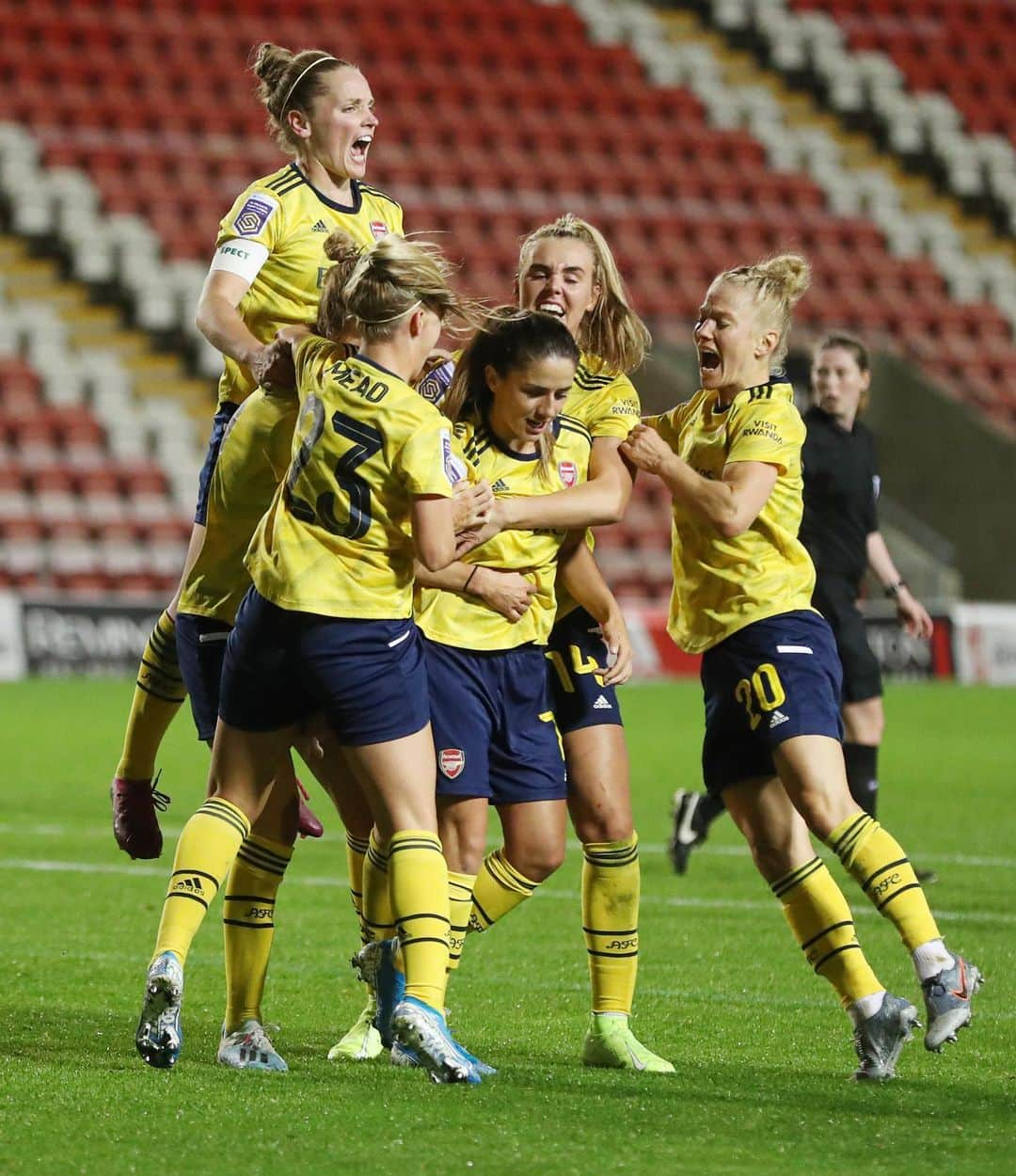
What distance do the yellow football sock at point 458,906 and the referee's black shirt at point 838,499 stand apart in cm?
363

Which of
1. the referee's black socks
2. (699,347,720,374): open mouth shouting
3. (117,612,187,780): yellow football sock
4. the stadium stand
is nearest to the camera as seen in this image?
(699,347,720,374): open mouth shouting

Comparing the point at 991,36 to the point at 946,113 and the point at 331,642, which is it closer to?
the point at 946,113

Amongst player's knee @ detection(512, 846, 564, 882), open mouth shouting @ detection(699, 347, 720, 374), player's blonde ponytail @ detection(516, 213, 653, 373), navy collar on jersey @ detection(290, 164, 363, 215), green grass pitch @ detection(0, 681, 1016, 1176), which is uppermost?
navy collar on jersey @ detection(290, 164, 363, 215)

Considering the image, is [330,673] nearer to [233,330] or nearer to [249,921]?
[249,921]

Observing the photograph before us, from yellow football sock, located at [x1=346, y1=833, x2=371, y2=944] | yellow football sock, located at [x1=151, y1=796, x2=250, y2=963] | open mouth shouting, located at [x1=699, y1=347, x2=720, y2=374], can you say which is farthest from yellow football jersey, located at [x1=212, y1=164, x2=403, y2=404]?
yellow football sock, located at [x1=151, y1=796, x2=250, y2=963]

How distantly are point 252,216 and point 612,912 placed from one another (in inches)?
78.2

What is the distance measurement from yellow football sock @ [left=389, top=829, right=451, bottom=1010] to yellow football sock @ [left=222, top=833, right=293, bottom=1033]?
504 mm

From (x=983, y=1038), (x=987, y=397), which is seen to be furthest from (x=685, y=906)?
(x=987, y=397)

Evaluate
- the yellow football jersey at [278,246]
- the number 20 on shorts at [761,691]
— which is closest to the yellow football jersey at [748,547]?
the number 20 on shorts at [761,691]

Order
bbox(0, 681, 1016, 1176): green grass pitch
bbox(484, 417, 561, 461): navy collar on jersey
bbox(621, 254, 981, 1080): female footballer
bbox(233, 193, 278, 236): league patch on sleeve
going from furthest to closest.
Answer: bbox(233, 193, 278, 236): league patch on sleeve
bbox(484, 417, 561, 461): navy collar on jersey
bbox(621, 254, 981, 1080): female footballer
bbox(0, 681, 1016, 1176): green grass pitch

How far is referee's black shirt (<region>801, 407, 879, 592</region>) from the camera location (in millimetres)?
8102

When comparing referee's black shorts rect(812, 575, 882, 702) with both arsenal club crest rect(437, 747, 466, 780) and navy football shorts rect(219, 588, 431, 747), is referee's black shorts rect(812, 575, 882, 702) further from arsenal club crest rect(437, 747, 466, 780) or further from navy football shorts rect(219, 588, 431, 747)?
navy football shorts rect(219, 588, 431, 747)

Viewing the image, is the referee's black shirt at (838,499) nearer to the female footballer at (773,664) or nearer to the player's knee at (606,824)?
the female footballer at (773,664)

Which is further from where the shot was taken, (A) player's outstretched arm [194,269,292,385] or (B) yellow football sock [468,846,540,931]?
(B) yellow football sock [468,846,540,931]
